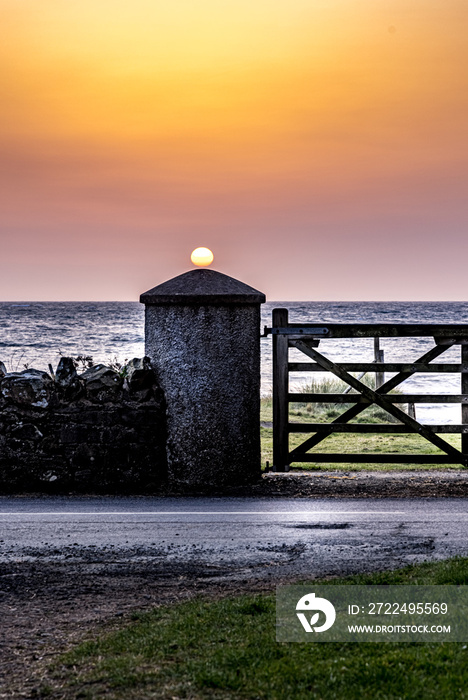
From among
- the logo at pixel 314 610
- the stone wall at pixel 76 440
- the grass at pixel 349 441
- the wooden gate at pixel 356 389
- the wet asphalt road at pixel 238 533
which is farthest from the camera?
the grass at pixel 349 441

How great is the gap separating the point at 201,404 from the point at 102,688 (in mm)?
5744

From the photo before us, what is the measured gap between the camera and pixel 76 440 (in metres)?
9.49

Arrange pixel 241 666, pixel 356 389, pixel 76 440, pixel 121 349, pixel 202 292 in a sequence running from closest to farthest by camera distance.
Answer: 1. pixel 241 666
2. pixel 76 440
3. pixel 202 292
4. pixel 356 389
5. pixel 121 349

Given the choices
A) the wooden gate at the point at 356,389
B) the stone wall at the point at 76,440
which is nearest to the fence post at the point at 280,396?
the wooden gate at the point at 356,389

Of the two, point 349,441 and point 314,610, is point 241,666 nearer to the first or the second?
point 314,610

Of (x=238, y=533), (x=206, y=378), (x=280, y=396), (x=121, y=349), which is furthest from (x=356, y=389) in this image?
(x=121, y=349)

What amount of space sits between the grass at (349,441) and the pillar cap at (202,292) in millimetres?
2824

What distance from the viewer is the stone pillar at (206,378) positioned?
9.56 m

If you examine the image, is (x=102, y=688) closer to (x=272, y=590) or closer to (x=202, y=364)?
(x=272, y=590)

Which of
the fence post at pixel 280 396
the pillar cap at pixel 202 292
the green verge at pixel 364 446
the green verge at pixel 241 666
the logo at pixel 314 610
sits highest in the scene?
the pillar cap at pixel 202 292

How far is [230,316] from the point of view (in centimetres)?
965

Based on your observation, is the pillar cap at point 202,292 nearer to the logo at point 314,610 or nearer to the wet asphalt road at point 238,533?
the wet asphalt road at point 238,533

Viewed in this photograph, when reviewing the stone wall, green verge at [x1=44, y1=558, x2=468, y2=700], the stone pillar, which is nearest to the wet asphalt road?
the stone wall

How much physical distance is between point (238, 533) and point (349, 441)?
337 inches
